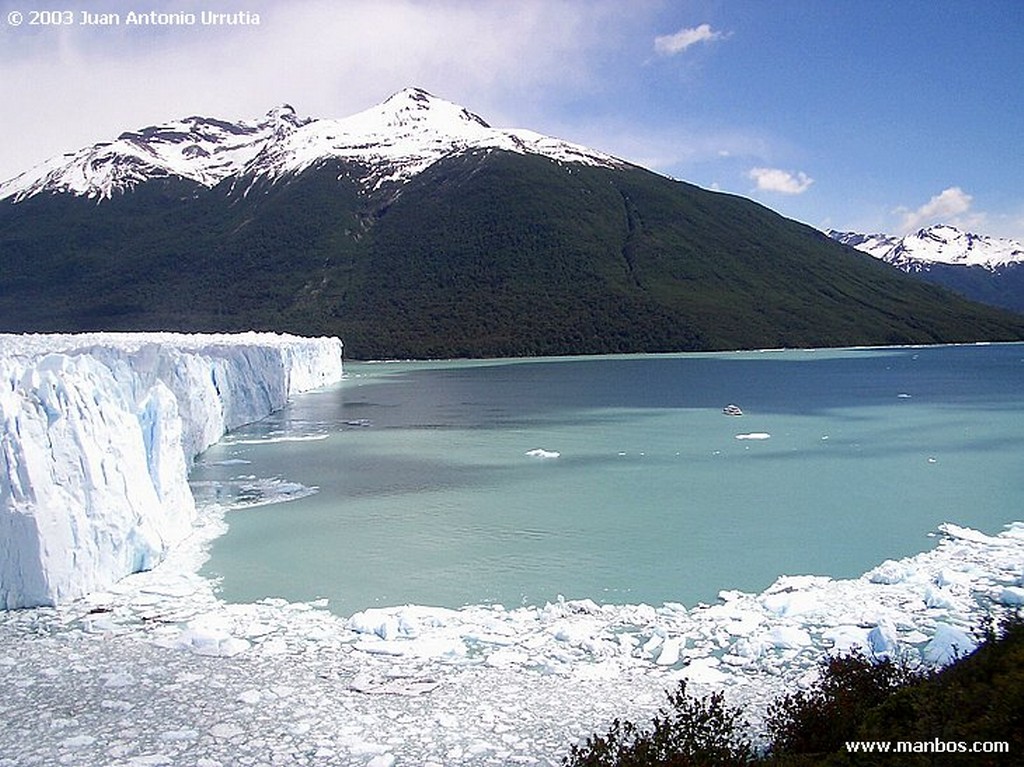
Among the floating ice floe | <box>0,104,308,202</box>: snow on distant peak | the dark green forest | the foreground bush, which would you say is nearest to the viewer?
the foreground bush

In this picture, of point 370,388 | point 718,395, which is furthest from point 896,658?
point 370,388

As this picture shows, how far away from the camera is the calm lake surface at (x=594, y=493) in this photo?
9.96 metres

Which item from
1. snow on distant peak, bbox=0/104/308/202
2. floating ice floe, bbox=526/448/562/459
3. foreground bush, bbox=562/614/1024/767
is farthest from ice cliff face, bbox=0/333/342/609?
snow on distant peak, bbox=0/104/308/202

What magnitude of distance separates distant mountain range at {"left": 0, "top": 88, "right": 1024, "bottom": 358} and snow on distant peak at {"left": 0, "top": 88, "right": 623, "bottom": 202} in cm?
67

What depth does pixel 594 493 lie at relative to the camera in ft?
47.8

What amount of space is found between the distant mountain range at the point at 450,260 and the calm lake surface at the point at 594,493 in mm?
45274

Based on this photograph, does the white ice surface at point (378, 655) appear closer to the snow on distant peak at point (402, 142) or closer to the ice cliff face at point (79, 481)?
the ice cliff face at point (79, 481)

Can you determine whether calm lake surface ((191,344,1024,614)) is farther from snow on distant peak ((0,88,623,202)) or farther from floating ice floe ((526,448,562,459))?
snow on distant peak ((0,88,623,202))

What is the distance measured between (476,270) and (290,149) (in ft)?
170

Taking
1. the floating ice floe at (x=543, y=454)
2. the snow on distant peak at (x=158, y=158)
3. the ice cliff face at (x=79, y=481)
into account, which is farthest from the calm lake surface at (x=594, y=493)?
the snow on distant peak at (x=158, y=158)

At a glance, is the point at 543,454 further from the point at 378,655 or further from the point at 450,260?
the point at 450,260

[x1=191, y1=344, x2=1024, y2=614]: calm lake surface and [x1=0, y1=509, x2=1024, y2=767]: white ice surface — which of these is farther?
[x1=191, y1=344, x2=1024, y2=614]: calm lake surface

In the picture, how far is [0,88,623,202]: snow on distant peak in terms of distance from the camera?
11694 centimetres

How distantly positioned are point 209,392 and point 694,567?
13975mm
